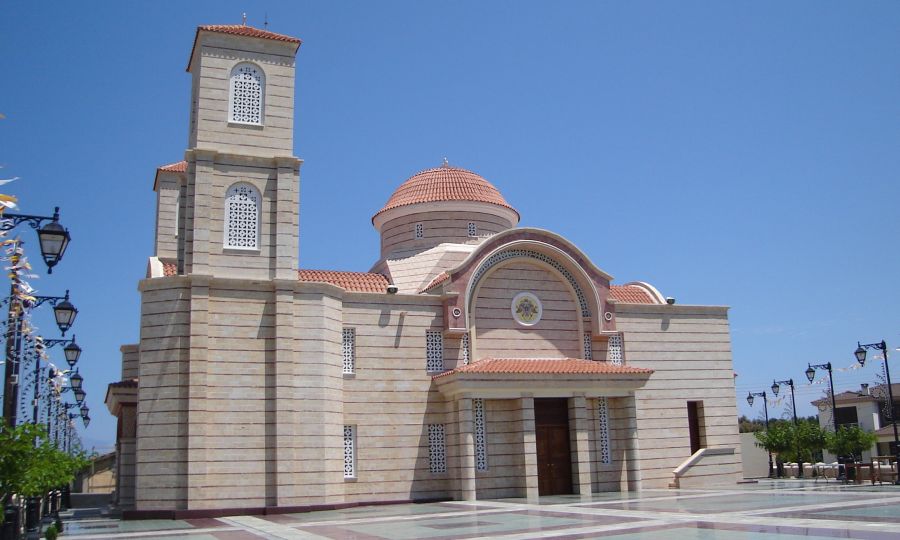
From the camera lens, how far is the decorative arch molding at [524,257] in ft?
87.0

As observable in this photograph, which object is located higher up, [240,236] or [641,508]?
[240,236]

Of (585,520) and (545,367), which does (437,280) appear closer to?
(545,367)

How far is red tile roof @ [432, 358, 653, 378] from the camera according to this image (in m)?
24.8

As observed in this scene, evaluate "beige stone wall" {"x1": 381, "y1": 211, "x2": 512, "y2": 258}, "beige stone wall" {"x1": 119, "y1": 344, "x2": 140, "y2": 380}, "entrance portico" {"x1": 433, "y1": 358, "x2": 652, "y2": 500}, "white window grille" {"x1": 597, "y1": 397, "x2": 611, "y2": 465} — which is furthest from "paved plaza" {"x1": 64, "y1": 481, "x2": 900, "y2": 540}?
"beige stone wall" {"x1": 381, "y1": 211, "x2": 512, "y2": 258}

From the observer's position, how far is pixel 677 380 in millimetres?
29016

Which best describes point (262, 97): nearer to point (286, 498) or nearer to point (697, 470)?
point (286, 498)

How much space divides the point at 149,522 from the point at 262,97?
12.3 metres

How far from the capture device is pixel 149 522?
19.9 meters

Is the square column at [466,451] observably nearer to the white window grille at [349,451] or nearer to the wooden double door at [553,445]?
the wooden double door at [553,445]

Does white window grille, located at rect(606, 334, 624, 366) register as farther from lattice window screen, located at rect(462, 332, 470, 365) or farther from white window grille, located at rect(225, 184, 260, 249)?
white window grille, located at rect(225, 184, 260, 249)

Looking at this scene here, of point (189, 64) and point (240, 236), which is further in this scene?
point (189, 64)

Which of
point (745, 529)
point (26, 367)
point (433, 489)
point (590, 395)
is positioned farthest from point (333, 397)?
point (745, 529)

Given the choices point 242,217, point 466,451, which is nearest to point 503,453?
point 466,451

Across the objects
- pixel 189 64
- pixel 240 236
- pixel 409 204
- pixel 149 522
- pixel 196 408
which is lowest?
pixel 149 522
